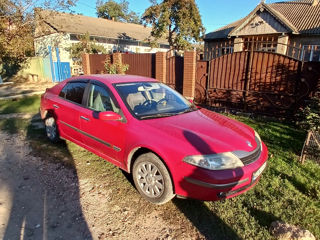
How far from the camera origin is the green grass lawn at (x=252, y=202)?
2.54 meters

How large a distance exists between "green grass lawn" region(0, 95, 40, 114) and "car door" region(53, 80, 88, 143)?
4.69 meters

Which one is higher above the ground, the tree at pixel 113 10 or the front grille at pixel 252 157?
the tree at pixel 113 10

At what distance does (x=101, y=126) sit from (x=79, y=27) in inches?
917

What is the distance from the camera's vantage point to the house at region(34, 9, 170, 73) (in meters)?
19.7

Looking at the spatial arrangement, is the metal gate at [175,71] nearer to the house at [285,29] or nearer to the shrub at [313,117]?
the shrub at [313,117]

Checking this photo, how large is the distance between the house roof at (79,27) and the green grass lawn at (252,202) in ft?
58.6

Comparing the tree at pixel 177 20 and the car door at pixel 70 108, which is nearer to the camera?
the car door at pixel 70 108

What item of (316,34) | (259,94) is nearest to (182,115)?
(259,94)

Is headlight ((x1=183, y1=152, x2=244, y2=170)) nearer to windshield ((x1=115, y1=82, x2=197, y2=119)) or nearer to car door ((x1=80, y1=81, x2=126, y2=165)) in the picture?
windshield ((x1=115, y1=82, x2=197, y2=119))

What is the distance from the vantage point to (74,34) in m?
21.6

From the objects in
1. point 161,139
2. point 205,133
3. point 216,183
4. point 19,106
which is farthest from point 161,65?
point 216,183

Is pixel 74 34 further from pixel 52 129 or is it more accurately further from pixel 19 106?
pixel 52 129

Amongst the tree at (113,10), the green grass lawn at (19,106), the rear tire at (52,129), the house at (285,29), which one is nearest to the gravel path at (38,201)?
the rear tire at (52,129)

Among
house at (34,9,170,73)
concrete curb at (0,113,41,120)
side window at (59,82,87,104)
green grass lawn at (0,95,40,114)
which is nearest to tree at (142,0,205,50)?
house at (34,9,170,73)
